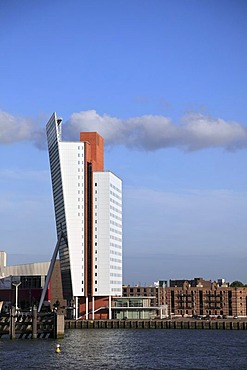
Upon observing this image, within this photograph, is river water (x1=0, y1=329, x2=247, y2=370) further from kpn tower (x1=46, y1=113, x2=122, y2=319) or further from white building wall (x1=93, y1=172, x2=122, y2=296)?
white building wall (x1=93, y1=172, x2=122, y2=296)

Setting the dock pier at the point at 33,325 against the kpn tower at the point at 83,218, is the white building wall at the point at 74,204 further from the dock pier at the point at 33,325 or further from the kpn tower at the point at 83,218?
the dock pier at the point at 33,325

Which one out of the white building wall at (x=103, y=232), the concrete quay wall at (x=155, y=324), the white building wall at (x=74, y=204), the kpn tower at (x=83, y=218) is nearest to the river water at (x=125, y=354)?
the concrete quay wall at (x=155, y=324)

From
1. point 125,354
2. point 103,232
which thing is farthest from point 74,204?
point 125,354

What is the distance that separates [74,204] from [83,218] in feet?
13.6

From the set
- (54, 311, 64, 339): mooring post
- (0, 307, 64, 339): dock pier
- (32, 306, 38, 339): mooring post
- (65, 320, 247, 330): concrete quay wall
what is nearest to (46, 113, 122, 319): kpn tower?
(65, 320, 247, 330): concrete quay wall

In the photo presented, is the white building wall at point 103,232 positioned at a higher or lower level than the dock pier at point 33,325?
higher

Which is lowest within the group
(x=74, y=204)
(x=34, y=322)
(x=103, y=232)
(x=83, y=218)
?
(x=34, y=322)

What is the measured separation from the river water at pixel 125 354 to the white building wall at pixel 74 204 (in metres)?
56.8

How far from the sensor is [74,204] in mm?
176375

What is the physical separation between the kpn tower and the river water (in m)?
57.7

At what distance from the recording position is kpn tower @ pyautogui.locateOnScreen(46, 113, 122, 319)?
17638 centimetres

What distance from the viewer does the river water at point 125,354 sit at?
78938 mm

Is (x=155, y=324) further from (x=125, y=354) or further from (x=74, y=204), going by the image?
(x=125, y=354)

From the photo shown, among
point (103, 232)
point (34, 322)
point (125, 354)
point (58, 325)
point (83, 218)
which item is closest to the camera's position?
point (125, 354)
